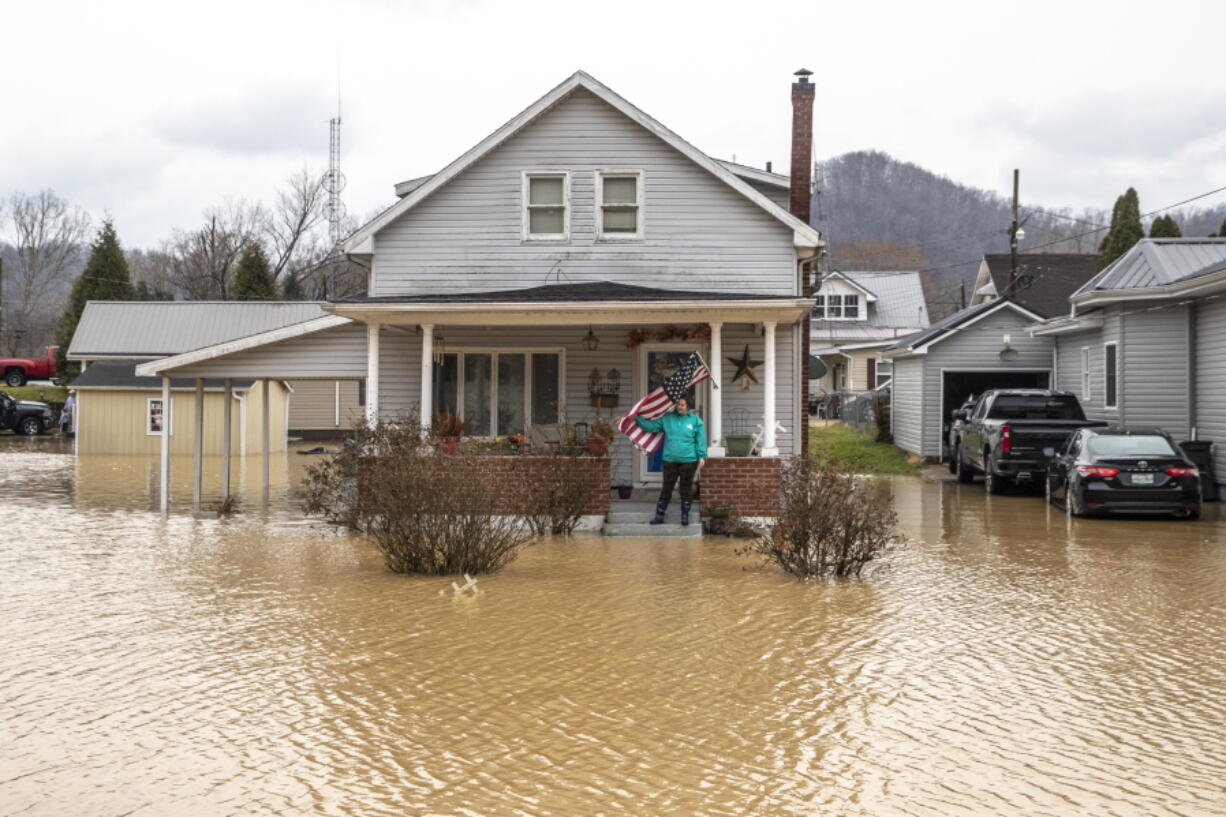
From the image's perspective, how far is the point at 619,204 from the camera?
2070 centimetres

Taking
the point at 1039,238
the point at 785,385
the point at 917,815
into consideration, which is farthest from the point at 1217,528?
the point at 1039,238

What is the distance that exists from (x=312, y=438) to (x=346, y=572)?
117ft

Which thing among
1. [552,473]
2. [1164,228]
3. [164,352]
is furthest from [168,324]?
[1164,228]

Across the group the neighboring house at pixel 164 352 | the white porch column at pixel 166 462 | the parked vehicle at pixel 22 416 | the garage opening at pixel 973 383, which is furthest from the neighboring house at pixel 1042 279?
the parked vehicle at pixel 22 416

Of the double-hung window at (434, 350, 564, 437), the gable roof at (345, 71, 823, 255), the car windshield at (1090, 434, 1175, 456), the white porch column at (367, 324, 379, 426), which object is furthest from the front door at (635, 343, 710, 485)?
the car windshield at (1090, 434, 1175, 456)

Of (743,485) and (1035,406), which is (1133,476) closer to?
(743,485)

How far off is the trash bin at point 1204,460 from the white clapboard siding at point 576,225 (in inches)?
333

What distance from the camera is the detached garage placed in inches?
1292

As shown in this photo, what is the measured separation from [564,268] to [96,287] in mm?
46701

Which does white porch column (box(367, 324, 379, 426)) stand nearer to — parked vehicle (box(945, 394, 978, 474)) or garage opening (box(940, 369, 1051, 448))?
parked vehicle (box(945, 394, 978, 474))

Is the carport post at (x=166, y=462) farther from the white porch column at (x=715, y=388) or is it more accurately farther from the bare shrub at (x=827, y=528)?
the bare shrub at (x=827, y=528)

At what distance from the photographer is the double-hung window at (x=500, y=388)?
21.3m

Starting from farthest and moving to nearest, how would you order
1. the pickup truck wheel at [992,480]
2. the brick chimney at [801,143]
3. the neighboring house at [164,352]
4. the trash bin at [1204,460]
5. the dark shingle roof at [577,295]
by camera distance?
the neighboring house at [164,352] → the pickup truck wheel at [992,480] → the brick chimney at [801,143] → the trash bin at [1204,460] → the dark shingle roof at [577,295]

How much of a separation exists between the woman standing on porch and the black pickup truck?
349 inches
